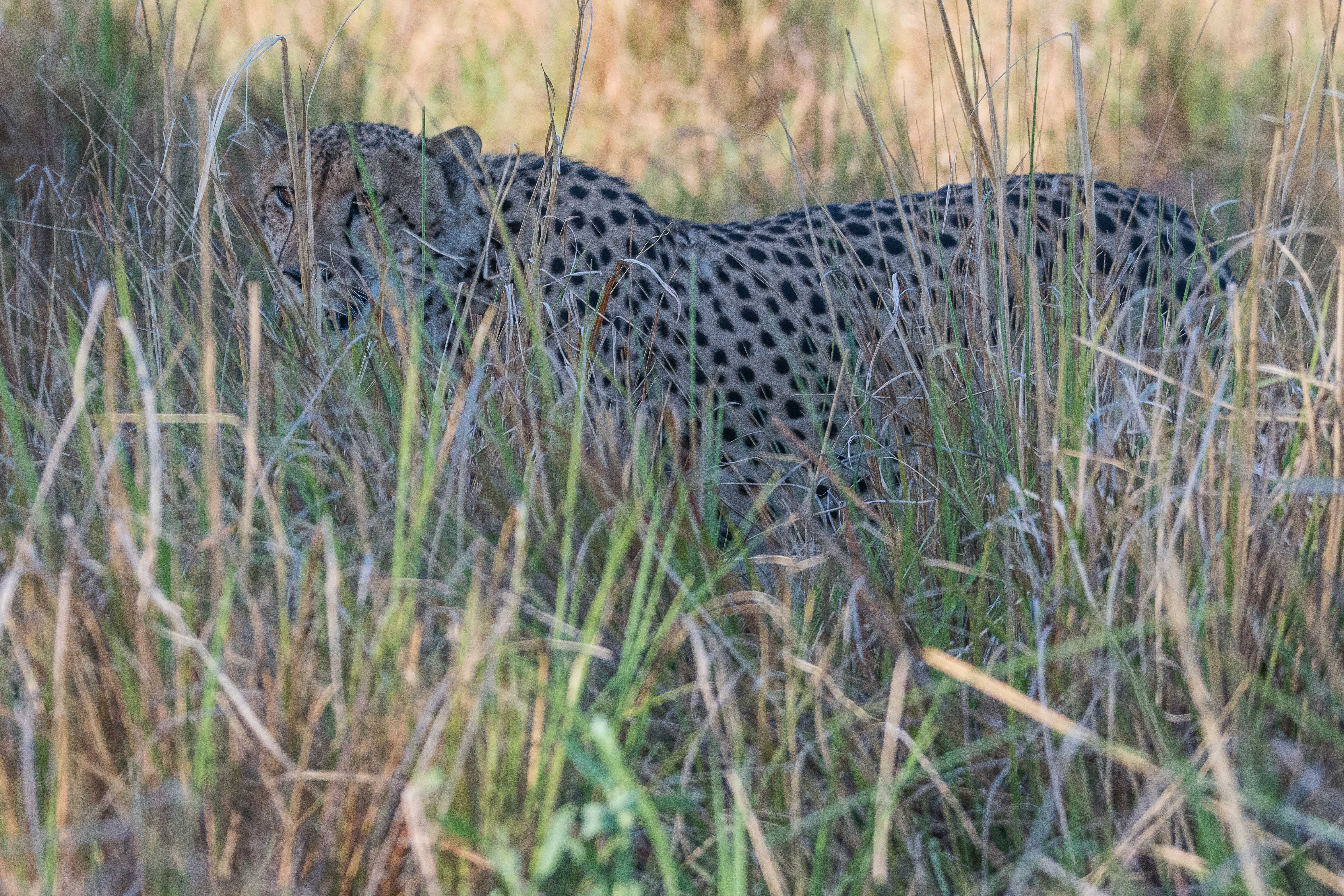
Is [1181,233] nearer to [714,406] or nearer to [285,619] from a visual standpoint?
[714,406]

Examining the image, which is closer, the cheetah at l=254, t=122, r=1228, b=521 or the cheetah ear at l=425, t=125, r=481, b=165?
the cheetah at l=254, t=122, r=1228, b=521

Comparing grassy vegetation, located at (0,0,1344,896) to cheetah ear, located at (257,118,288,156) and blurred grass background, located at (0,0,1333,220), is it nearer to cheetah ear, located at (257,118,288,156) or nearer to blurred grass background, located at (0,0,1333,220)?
cheetah ear, located at (257,118,288,156)

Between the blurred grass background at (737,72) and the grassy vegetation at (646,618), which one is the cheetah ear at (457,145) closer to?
the grassy vegetation at (646,618)

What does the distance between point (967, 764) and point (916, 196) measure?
160cm

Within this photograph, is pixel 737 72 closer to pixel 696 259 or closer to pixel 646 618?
pixel 696 259

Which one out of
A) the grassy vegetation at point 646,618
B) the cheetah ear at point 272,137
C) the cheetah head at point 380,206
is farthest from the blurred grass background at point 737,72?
the grassy vegetation at point 646,618

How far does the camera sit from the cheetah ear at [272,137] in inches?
86.7

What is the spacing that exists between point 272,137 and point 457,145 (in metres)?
0.32

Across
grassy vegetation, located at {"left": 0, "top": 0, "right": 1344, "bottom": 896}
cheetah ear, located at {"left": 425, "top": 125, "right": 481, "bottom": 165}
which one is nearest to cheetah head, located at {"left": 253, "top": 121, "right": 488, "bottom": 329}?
cheetah ear, located at {"left": 425, "top": 125, "right": 481, "bottom": 165}

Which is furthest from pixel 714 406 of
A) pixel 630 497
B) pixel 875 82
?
pixel 875 82

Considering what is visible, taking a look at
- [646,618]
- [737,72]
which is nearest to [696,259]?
[646,618]

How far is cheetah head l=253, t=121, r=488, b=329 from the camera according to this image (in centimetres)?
211

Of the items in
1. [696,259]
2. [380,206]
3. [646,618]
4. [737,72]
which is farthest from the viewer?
[737,72]

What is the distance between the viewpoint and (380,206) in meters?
2.12
